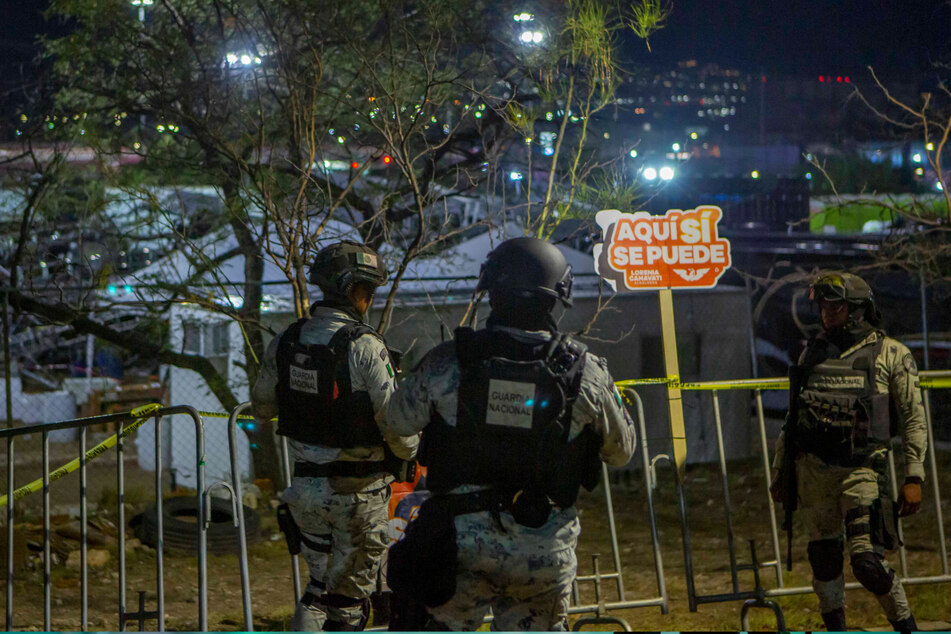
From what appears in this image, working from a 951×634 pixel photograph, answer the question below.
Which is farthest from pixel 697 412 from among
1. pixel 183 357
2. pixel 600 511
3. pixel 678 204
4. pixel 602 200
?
pixel 678 204

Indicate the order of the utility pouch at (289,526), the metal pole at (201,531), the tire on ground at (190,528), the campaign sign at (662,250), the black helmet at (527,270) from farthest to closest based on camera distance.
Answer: the tire on ground at (190,528) → the campaign sign at (662,250) → the metal pole at (201,531) → the utility pouch at (289,526) → the black helmet at (527,270)

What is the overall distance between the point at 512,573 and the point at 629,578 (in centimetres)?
464

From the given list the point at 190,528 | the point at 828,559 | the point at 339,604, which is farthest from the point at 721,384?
the point at 190,528

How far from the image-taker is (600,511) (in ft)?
32.9

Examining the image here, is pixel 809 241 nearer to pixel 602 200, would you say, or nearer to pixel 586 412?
pixel 602 200

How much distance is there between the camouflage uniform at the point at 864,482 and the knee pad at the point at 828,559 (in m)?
0.02

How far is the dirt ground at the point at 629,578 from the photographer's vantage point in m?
5.80

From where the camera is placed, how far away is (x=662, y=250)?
564 cm

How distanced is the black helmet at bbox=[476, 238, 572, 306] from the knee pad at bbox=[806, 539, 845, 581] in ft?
8.13

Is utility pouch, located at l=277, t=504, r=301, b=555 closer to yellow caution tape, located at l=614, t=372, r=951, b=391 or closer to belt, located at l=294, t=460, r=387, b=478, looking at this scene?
belt, located at l=294, t=460, r=387, b=478

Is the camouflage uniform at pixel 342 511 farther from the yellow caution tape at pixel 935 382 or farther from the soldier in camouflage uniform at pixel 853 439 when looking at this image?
the yellow caution tape at pixel 935 382

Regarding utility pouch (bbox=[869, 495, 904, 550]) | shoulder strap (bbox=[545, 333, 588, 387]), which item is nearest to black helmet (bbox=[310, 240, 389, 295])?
shoulder strap (bbox=[545, 333, 588, 387])

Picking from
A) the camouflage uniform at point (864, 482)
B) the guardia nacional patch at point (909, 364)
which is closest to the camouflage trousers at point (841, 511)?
the camouflage uniform at point (864, 482)

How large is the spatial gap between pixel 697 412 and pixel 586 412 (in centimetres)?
878
